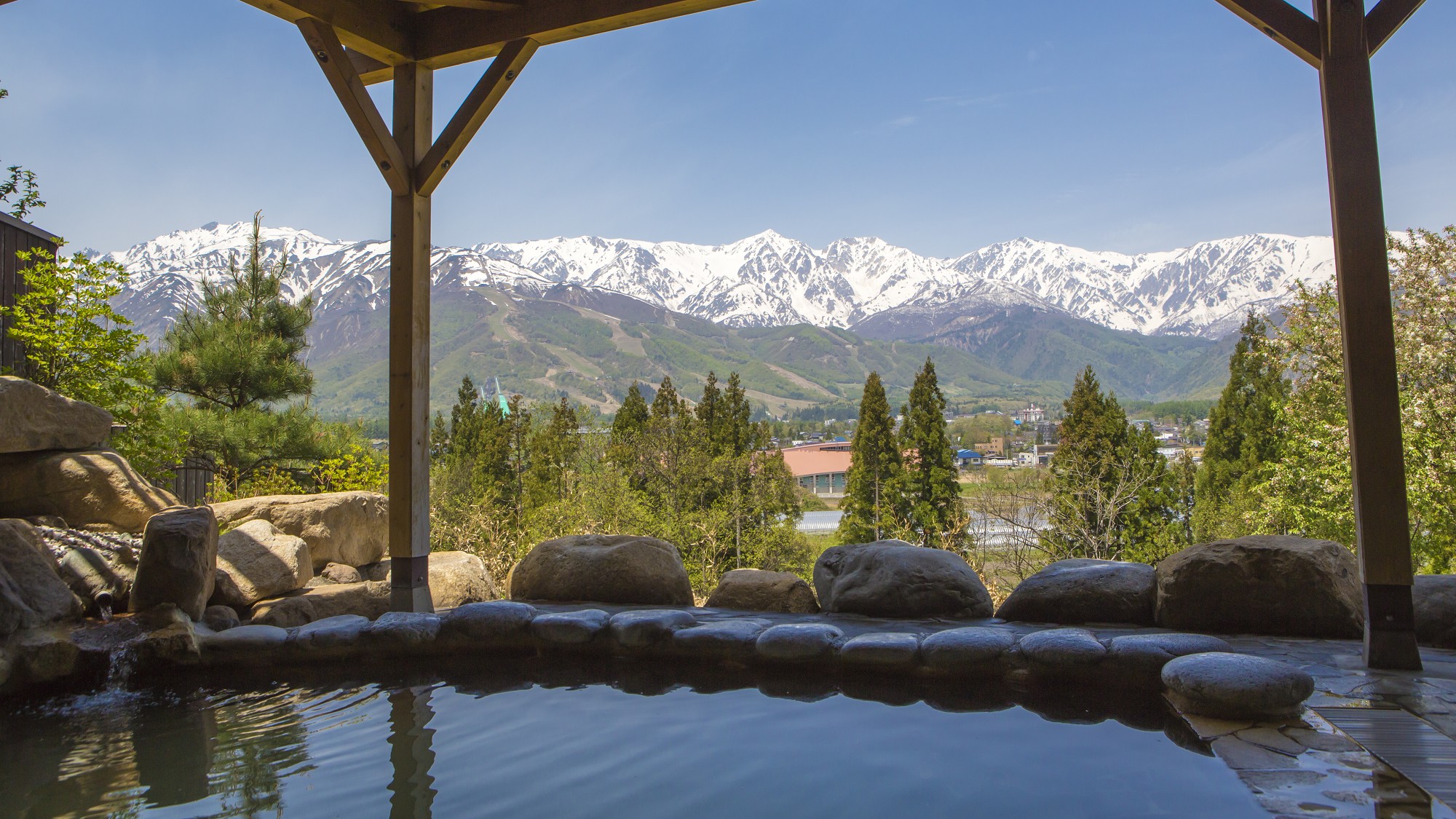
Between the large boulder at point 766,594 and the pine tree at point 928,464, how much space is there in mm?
25266

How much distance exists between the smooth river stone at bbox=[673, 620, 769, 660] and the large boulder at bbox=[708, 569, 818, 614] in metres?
0.95

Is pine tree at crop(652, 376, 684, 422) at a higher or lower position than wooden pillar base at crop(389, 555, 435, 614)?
higher

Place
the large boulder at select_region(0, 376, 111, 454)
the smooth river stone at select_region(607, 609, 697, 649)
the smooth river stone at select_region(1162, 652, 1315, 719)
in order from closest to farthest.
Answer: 1. the smooth river stone at select_region(1162, 652, 1315, 719)
2. the smooth river stone at select_region(607, 609, 697, 649)
3. the large boulder at select_region(0, 376, 111, 454)

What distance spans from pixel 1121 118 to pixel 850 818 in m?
93.0

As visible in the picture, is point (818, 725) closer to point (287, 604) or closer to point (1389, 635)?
point (1389, 635)

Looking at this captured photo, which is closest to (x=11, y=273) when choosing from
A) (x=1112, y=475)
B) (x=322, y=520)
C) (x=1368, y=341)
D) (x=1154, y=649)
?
(x=322, y=520)

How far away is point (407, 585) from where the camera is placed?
475cm

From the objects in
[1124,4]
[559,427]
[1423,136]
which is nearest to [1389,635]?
[1423,136]

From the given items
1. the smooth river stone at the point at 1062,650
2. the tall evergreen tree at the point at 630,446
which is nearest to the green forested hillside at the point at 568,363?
the tall evergreen tree at the point at 630,446

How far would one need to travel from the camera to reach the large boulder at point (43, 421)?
16.1 ft

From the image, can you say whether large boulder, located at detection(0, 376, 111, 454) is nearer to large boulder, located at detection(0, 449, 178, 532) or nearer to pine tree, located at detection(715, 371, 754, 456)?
large boulder, located at detection(0, 449, 178, 532)

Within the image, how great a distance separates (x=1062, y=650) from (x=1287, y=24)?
113 inches

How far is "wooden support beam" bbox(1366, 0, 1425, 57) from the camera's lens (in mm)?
3379

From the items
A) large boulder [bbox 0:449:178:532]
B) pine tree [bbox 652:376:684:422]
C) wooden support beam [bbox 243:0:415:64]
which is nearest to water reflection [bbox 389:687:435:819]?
large boulder [bbox 0:449:178:532]
